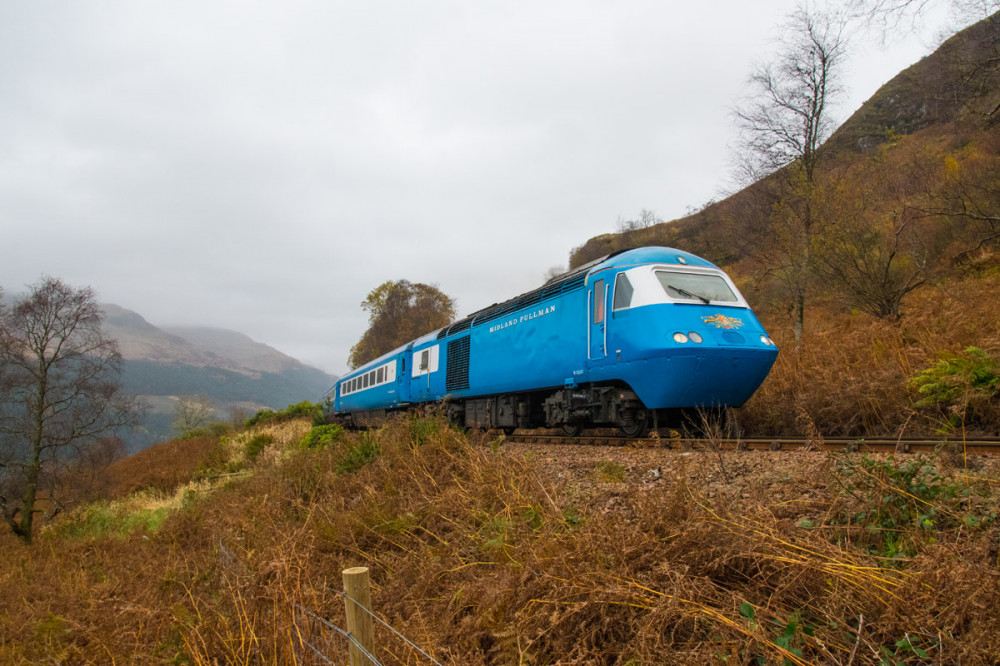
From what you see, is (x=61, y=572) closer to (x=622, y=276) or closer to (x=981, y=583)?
(x=622, y=276)

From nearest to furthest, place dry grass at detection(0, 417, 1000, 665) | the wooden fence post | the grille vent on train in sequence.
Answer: dry grass at detection(0, 417, 1000, 665) → the wooden fence post → the grille vent on train

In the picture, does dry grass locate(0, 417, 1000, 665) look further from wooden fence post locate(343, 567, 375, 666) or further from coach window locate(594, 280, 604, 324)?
coach window locate(594, 280, 604, 324)

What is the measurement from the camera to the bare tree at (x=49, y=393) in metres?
18.0

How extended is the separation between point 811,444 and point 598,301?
4.31m

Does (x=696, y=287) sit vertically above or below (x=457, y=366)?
above

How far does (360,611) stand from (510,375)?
27.5 ft

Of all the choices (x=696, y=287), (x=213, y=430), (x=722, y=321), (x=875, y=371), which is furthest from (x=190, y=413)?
(x=875, y=371)

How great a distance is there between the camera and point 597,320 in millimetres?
8664

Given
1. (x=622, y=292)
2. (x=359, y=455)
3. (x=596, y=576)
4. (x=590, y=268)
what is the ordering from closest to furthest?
(x=596, y=576) → (x=622, y=292) → (x=590, y=268) → (x=359, y=455)

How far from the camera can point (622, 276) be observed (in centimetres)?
830

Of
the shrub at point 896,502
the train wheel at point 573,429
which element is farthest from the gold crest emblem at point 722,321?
the shrub at point 896,502

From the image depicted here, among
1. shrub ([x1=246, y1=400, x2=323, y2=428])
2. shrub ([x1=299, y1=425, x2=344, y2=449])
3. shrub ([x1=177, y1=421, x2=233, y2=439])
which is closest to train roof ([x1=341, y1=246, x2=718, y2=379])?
shrub ([x1=299, y1=425, x2=344, y2=449])

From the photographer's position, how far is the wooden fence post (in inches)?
111

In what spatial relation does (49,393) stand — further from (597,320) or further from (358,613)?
(358,613)
